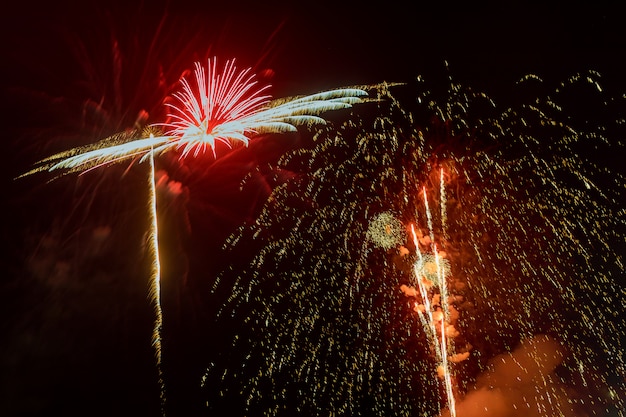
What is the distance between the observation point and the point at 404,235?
868 cm

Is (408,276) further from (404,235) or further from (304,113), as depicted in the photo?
(304,113)

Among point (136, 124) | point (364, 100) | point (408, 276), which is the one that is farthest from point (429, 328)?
point (136, 124)

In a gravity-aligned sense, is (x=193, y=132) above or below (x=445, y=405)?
above

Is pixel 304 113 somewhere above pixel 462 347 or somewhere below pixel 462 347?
above

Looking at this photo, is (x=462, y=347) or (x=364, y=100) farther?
(x=462, y=347)

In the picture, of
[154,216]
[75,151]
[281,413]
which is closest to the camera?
[154,216]

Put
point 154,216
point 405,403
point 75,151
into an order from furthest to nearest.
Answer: point 405,403 < point 75,151 < point 154,216

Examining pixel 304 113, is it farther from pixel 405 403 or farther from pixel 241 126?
pixel 405 403

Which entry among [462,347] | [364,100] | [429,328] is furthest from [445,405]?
[364,100]

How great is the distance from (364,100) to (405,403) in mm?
8857

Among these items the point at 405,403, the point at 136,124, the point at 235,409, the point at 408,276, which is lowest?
the point at 235,409

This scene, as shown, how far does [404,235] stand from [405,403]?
601 cm

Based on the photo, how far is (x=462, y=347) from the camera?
10.7 meters

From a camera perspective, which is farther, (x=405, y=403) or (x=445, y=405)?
(x=445, y=405)
